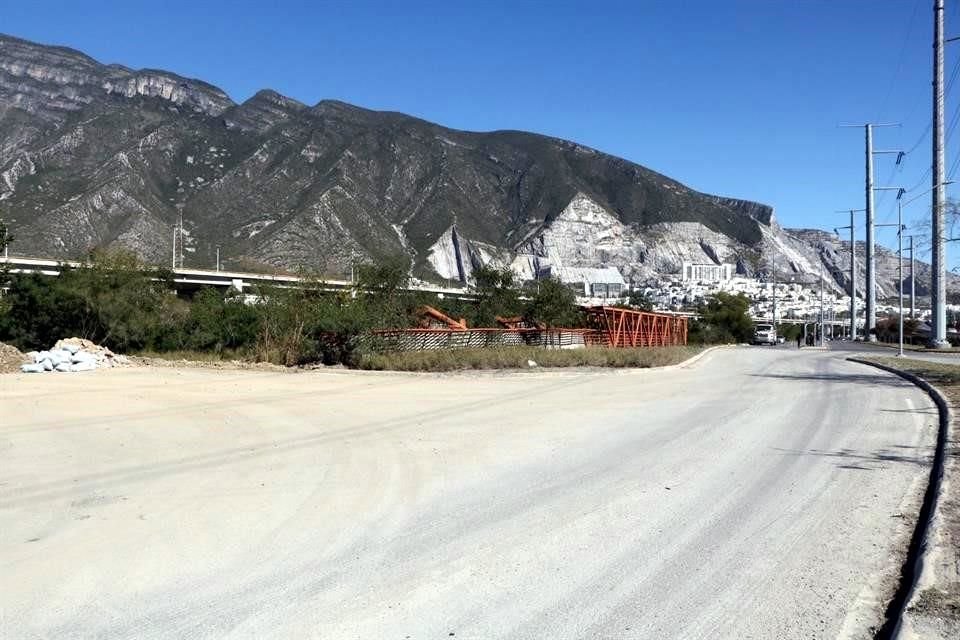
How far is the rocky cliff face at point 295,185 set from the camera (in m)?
107

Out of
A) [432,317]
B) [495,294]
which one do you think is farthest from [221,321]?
[495,294]

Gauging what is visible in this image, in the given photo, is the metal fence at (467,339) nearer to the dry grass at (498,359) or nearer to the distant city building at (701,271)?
the dry grass at (498,359)

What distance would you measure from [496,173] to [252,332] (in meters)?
137

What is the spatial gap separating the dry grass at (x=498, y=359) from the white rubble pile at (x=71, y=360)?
9065 millimetres

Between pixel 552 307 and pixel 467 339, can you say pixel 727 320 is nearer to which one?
pixel 552 307

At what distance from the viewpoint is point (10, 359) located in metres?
28.7

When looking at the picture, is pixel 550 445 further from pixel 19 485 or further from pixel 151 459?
pixel 19 485

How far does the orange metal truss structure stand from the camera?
4541 cm

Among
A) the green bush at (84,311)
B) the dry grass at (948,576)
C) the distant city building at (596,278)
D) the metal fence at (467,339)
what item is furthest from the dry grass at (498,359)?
the distant city building at (596,278)

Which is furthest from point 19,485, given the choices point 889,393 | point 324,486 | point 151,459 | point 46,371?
point 46,371

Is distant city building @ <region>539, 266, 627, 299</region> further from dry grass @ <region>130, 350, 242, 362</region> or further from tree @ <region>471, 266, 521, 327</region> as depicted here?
dry grass @ <region>130, 350, 242, 362</region>

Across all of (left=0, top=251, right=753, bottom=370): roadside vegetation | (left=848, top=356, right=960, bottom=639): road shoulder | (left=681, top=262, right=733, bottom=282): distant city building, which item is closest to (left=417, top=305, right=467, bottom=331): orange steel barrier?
(left=0, top=251, right=753, bottom=370): roadside vegetation

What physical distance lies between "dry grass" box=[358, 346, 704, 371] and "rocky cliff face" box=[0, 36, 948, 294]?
45.4 m

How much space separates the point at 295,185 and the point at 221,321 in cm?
9194
